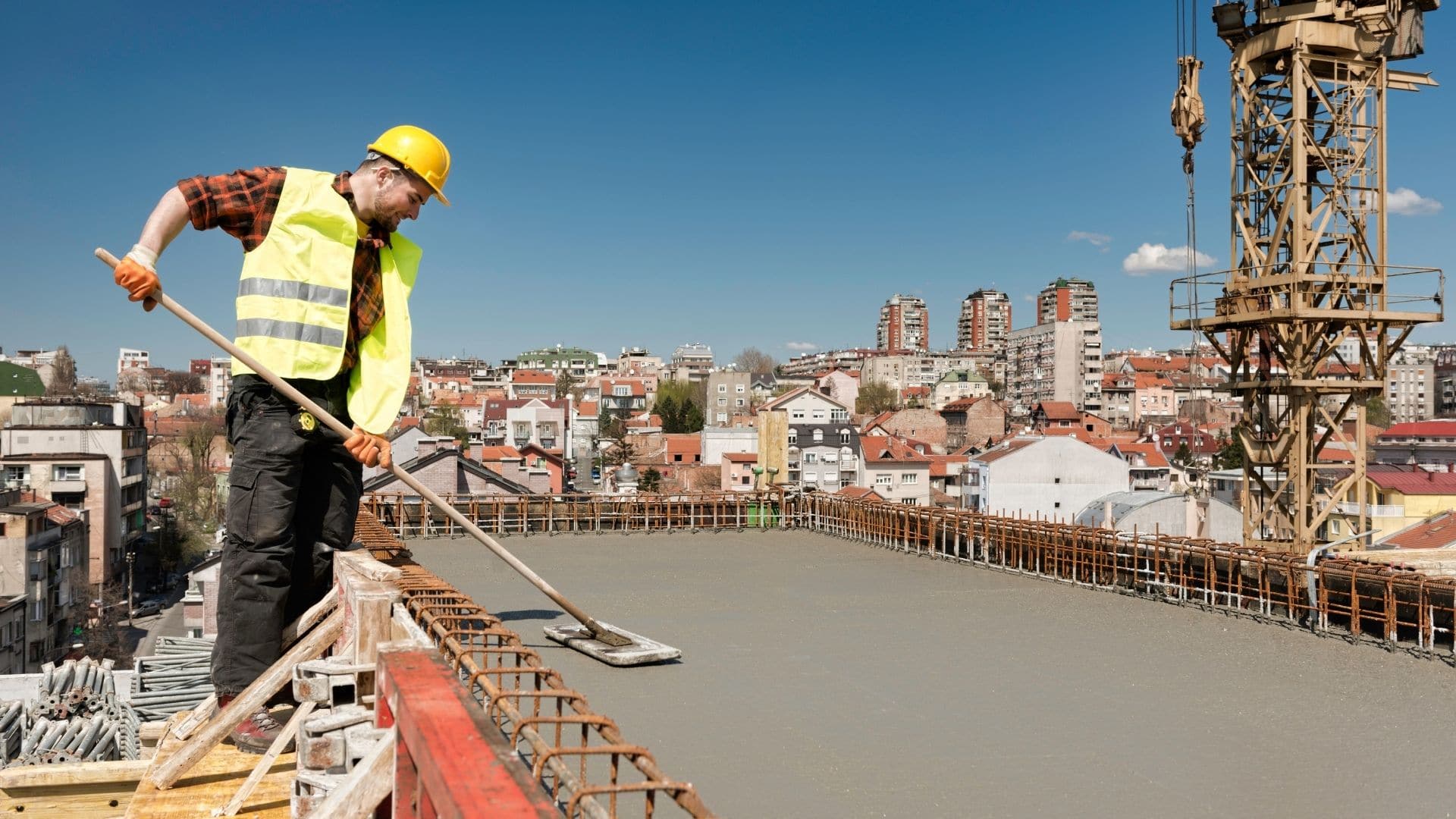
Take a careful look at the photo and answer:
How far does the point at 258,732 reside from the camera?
170 inches

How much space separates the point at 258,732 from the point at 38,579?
31.9 meters

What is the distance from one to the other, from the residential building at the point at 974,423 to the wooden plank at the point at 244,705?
79663mm

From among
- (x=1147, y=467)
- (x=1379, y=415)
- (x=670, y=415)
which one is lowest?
(x=1147, y=467)

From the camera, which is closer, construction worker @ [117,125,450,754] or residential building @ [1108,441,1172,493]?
construction worker @ [117,125,450,754]

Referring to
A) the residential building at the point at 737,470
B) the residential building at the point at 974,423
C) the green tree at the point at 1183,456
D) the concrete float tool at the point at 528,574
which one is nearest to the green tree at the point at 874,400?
the residential building at the point at 974,423

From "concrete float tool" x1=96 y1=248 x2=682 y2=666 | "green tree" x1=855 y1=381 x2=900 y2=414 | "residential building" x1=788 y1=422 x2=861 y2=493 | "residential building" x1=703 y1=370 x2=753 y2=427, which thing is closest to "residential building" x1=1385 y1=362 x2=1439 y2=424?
"green tree" x1=855 y1=381 x2=900 y2=414

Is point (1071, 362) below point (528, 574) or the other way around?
the other way around

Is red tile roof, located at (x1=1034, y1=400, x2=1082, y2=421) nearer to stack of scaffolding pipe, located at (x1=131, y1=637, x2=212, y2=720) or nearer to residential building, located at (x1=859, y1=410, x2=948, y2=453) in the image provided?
residential building, located at (x1=859, y1=410, x2=948, y2=453)

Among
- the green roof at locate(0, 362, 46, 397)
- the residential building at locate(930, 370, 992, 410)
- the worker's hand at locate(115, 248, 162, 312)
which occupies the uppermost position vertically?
the residential building at locate(930, 370, 992, 410)

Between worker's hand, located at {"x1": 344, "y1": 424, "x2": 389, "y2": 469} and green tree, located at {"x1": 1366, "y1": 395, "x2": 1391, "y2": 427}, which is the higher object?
green tree, located at {"x1": 1366, "y1": 395, "x2": 1391, "y2": 427}

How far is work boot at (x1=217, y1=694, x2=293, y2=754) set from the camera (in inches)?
170

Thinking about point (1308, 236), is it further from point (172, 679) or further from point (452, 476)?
point (452, 476)

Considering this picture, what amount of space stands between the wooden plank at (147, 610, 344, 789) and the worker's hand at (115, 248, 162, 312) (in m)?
1.42

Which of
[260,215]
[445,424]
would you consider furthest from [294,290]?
[445,424]
